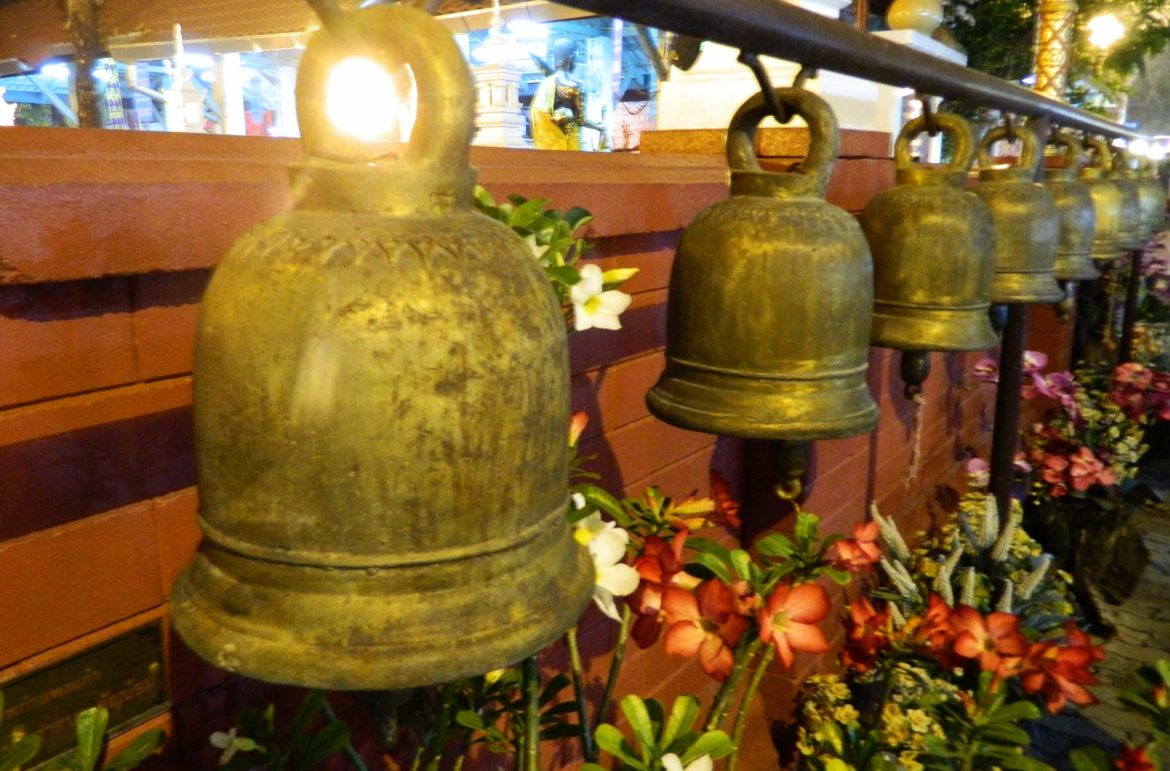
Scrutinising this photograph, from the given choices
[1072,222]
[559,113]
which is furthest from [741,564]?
[559,113]

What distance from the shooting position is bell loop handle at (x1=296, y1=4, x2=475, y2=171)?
1.64 feet

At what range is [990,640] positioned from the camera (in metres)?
1.67

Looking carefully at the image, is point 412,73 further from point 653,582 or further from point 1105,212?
point 1105,212

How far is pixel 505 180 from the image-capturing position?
4.76ft

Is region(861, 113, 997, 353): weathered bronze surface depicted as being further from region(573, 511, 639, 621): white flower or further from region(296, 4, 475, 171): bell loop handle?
region(296, 4, 475, 171): bell loop handle

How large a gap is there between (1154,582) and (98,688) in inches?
184

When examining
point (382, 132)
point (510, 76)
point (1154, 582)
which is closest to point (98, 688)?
point (382, 132)

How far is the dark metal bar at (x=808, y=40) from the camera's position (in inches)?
33.9

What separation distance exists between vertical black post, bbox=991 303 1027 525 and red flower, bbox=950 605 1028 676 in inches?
48.3

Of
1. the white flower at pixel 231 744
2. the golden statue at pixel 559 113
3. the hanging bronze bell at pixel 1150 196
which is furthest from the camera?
the golden statue at pixel 559 113

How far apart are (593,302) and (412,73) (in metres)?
0.73

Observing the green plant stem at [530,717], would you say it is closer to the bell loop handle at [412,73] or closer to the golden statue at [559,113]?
the bell loop handle at [412,73]

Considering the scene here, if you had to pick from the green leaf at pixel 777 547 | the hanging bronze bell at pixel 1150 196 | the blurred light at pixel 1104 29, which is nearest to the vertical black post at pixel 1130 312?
the blurred light at pixel 1104 29

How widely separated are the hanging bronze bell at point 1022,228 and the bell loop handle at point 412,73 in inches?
57.5
